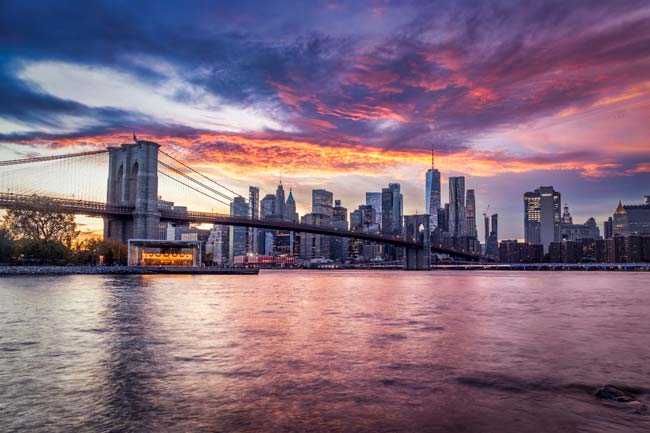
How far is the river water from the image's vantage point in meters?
9.34

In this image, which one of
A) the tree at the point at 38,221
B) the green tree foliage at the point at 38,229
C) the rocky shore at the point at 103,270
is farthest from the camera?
the tree at the point at 38,221

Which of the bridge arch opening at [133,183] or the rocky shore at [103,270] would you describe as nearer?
the rocky shore at [103,270]

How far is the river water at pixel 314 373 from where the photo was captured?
368 inches

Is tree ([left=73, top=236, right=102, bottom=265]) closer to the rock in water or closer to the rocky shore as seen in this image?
the rocky shore

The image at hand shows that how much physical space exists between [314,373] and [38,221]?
8170cm

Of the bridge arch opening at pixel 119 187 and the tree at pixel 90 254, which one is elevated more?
the bridge arch opening at pixel 119 187

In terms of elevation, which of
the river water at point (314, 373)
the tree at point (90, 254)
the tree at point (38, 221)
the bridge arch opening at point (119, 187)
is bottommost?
the river water at point (314, 373)

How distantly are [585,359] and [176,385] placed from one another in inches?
476

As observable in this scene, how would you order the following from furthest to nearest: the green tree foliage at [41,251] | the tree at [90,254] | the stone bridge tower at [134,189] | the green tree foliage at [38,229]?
the tree at [90,254], the stone bridge tower at [134,189], the green tree foliage at [38,229], the green tree foliage at [41,251]

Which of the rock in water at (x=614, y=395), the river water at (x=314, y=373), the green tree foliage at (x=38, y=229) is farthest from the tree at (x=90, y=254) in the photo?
the rock in water at (x=614, y=395)

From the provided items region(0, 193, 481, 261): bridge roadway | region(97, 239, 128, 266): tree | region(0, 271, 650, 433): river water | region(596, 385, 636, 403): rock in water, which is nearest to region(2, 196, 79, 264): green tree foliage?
region(0, 193, 481, 261): bridge roadway

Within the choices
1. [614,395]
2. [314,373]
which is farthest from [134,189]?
[614,395]

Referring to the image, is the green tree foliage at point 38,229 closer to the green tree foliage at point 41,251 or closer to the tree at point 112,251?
the green tree foliage at point 41,251

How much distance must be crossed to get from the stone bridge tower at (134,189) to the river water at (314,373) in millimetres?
64989
